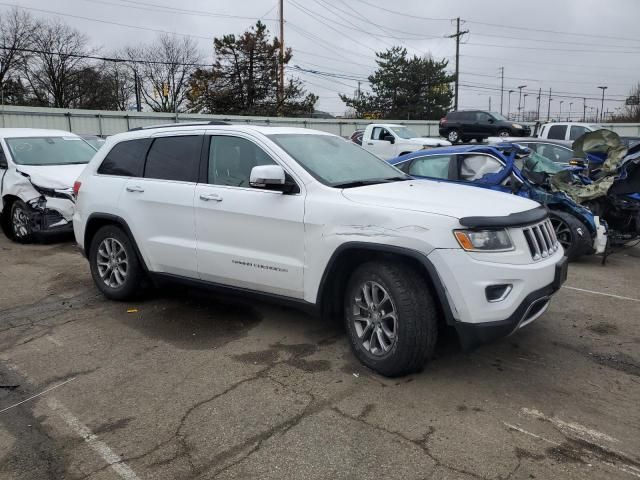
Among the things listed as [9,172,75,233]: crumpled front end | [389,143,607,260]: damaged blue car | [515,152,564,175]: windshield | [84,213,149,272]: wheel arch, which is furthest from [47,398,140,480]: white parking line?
[515,152,564,175]: windshield

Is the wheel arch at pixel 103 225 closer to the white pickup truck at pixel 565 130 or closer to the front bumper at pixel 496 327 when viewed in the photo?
the front bumper at pixel 496 327

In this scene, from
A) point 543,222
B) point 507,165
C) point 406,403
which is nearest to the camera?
point 406,403

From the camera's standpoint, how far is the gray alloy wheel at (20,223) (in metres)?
8.67

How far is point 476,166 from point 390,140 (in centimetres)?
1247

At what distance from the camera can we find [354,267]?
13.2ft

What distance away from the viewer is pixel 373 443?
3.05 m

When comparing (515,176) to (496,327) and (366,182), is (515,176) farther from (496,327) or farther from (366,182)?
(496,327)

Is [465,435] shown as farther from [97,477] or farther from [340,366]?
[97,477]

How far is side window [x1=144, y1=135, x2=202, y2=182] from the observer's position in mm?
4914

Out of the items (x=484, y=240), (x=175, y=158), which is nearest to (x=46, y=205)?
(x=175, y=158)

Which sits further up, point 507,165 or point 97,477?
point 507,165

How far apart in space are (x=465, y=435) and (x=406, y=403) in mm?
460

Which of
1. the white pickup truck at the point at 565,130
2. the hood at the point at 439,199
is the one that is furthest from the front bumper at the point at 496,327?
the white pickup truck at the point at 565,130

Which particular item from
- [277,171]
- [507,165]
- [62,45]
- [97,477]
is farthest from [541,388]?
[62,45]
